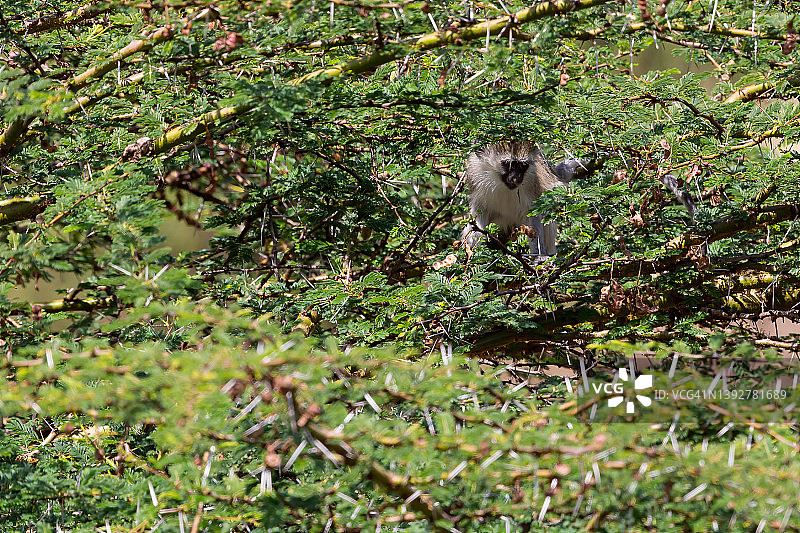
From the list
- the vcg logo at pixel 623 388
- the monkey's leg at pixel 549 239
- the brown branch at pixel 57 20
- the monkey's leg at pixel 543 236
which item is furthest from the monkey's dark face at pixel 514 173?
the vcg logo at pixel 623 388

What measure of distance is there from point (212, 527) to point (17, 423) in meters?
1.05

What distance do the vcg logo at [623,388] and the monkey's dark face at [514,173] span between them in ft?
9.67

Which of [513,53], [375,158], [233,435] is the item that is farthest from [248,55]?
[233,435]

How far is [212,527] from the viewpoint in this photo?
1.61m

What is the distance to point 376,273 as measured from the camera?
2627 millimetres

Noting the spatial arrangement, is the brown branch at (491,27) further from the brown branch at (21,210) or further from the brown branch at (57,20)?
the brown branch at (57,20)

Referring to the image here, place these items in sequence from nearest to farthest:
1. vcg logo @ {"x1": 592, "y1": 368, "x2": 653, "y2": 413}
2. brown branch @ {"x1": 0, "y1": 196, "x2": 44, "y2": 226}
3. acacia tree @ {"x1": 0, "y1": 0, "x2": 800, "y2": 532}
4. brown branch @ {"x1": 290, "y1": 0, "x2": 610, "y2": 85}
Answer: acacia tree @ {"x1": 0, "y1": 0, "x2": 800, "y2": 532}, vcg logo @ {"x1": 592, "y1": 368, "x2": 653, "y2": 413}, brown branch @ {"x1": 290, "y1": 0, "x2": 610, "y2": 85}, brown branch @ {"x1": 0, "y1": 196, "x2": 44, "y2": 226}

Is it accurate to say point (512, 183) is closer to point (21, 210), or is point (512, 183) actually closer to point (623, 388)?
point (21, 210)

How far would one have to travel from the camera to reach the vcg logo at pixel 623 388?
4.43ft

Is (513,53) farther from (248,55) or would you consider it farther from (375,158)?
(375,158)

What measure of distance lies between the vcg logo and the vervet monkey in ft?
9.49

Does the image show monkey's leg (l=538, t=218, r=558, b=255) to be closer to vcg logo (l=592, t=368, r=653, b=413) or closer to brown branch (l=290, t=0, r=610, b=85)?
brown branch (l=290, t=0, r=610, b=85)

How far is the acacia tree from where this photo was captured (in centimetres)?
122

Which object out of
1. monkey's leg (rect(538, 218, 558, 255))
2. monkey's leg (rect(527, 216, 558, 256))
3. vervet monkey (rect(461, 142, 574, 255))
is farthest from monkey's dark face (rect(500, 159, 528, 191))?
monkey's leg (rect(538, 218, 558, 255))
